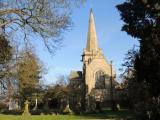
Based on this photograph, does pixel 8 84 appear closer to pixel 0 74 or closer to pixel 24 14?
pixel 0 74

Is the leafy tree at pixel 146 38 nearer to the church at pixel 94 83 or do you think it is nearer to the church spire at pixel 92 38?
the church at pixel 94 83

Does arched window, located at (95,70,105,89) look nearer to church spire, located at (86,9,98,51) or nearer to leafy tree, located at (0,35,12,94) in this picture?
church spire, located at (86,9,98,51)

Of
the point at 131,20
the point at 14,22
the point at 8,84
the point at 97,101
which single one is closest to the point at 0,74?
the point at 8,84

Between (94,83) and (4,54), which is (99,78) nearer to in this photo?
(94,83)

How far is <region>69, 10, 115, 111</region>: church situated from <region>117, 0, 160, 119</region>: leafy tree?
5900 centimetres

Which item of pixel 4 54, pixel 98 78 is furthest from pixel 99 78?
pixel 4 54

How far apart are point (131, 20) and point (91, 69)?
6702 centimetres

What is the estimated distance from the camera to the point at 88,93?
101 metres

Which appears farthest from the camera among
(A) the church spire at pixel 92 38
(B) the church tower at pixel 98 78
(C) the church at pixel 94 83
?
(A) the church spire at pixel 92 38

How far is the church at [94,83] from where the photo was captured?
98.5 m

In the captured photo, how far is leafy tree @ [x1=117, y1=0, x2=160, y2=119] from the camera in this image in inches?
1265

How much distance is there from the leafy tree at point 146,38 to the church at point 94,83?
2323 inches

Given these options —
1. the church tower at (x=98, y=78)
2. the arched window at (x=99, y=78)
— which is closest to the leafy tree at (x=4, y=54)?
the church tower at (x=98, y=78)

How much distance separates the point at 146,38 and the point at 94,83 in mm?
69725
